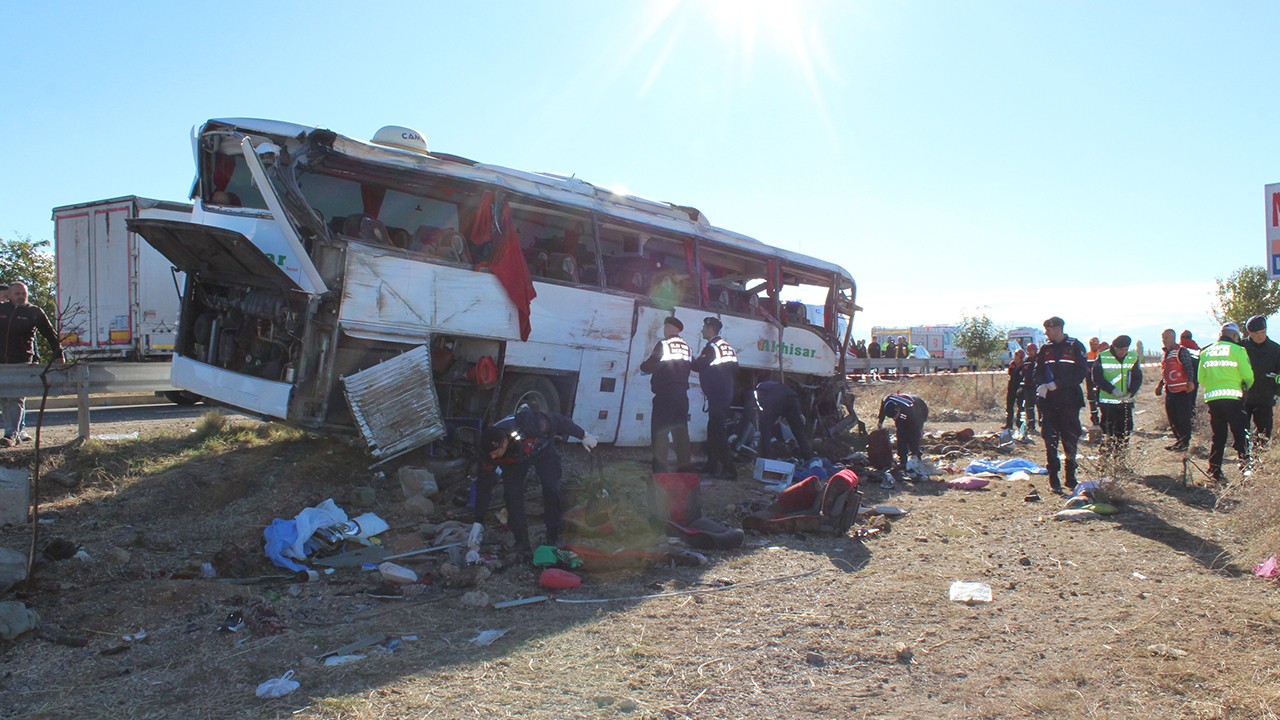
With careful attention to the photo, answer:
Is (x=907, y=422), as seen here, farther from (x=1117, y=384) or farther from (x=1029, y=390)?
(x=1029, y=390)

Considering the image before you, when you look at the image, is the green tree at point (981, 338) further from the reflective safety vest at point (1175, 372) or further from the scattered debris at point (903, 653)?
the scattered debris at point (903, 653)

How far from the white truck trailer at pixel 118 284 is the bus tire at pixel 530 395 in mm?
8580

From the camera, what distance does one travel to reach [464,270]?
7.73 metres

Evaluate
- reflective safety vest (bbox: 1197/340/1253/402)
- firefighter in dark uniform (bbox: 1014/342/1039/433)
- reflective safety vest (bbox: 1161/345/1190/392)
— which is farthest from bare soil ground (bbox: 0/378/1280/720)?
firefighter in dark uniform (bbox: 1014/342/1039/433)

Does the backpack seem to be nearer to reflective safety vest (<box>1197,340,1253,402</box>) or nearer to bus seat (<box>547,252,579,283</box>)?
reflective safety vest (<box>1197,340,1253,402</box>)

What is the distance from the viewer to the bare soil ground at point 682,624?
12.2ft

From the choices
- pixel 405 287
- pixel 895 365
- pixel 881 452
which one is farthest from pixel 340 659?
pixel 895 365

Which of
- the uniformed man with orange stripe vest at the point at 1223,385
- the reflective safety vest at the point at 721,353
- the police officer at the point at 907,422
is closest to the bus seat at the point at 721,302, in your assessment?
the reflective safety vest at the point at 721,353

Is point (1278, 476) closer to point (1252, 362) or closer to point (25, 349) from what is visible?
point (1252, 362)

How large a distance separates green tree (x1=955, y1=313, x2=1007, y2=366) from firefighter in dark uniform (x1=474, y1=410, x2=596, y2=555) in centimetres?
3726

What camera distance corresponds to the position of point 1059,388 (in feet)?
27.8

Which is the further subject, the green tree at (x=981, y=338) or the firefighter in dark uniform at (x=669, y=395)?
the green tree at (x=981, y=338)

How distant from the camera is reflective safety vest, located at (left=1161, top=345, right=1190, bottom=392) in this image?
1038 cm

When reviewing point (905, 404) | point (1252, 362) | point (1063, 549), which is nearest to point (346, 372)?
point (1063, 549)
